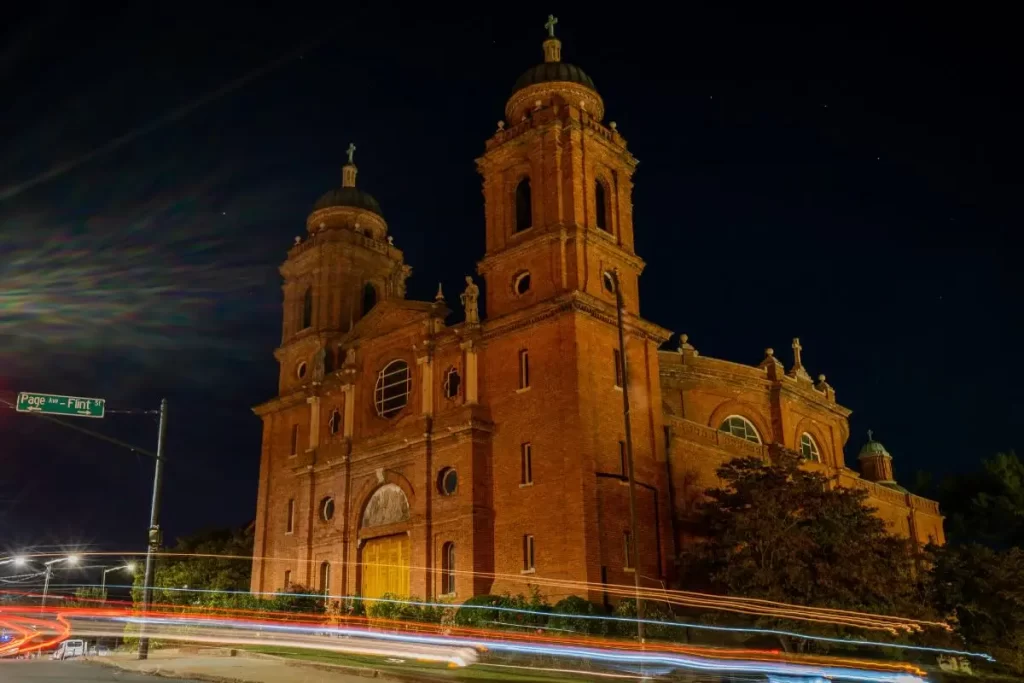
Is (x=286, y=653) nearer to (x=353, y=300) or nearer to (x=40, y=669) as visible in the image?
(x=40, y=669)

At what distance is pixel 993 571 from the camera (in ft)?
107

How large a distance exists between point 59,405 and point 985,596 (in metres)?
30.1

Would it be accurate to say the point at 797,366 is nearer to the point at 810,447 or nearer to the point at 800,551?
the point at 810,447

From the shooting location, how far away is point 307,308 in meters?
51.9

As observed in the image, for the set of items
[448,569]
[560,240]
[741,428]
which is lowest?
[448,569]

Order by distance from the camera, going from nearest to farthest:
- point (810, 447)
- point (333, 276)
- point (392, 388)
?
point (392, 388) → point (333, 276) → point (810, 447)

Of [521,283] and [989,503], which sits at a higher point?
[521,283]

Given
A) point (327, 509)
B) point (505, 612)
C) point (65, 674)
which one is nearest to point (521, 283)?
A: point (505, 612)

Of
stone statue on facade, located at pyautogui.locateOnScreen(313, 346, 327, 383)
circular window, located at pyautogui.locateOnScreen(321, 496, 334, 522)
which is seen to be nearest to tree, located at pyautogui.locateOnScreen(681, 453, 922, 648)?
circular window, located at pyautogui.locateOnScreen(321, 496, 334, 522)

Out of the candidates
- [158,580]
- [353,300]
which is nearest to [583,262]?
[353,300]

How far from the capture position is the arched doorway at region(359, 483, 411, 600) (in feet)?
129

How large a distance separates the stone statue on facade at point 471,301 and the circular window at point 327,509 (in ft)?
37.4

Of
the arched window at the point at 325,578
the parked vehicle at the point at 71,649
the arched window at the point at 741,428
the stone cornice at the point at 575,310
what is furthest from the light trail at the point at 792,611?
the parked vehicle at the point at 71,649

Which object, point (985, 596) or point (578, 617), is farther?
point (985, 596)
